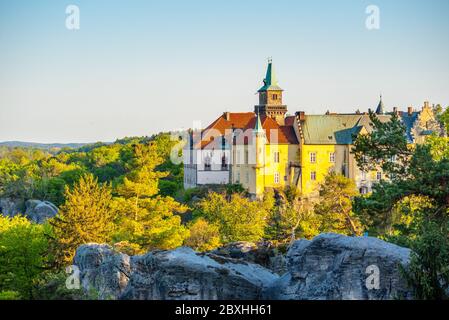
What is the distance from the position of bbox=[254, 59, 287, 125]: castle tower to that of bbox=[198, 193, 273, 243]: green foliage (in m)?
21.8

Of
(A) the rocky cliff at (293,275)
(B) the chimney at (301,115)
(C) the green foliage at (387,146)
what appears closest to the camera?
(A) the rocky cliff at (293,275)

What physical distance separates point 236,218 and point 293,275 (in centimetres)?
3252

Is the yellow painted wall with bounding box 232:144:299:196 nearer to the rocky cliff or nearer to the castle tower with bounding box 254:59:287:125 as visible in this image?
the castle tower with bounding box 254:59:287:125

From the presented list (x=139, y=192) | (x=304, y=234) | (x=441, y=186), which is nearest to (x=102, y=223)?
(x=139, y=192)

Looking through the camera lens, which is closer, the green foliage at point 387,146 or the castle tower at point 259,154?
the green foliage at point 387,146

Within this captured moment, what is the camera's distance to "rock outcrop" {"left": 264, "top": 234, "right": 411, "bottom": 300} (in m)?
16.4

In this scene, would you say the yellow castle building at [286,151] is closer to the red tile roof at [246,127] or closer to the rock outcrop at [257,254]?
the red tile roof at [246,127]

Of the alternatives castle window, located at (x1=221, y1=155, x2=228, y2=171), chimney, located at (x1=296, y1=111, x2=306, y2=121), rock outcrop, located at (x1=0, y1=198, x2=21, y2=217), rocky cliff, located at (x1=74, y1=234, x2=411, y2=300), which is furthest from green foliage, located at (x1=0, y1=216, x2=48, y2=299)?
rock outcrop, located at (x1=0, y1=198, x2=21, y2=217)

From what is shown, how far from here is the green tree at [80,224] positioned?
34.6 metres

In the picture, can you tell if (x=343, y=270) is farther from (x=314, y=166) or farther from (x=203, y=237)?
(x=314, y=166)

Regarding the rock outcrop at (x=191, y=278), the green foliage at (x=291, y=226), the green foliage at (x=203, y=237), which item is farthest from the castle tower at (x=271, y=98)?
the rock outcrop at (x=191, y=278)

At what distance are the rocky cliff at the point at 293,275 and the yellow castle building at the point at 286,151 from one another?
4521 cm
